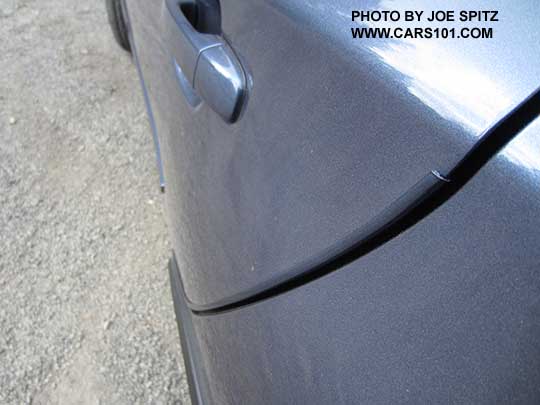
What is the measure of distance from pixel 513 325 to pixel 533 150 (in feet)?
0.57

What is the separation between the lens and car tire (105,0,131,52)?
2691 millimetres

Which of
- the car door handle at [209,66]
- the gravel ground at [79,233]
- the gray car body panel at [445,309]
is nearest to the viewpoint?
the gray car body panel at [445,309]

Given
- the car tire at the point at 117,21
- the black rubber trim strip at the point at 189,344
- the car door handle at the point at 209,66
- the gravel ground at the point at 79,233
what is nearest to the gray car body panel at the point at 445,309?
the car door handle at the point at 209,66

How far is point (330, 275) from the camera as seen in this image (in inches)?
26.7

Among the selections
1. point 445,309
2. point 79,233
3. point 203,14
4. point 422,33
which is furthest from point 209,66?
point 79,233

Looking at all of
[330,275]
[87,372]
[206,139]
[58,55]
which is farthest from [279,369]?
[58,55]

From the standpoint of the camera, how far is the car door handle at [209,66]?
2.90ft

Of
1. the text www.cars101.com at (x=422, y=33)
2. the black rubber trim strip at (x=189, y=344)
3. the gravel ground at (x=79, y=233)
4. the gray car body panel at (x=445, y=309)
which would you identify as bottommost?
the gravel ground at (x=79, y=233)

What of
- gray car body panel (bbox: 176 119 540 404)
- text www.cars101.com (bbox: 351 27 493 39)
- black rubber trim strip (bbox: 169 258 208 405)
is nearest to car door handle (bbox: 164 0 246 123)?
text www.cars101.com (bbox: 351 27 493 39)

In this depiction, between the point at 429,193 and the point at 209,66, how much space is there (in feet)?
1.68

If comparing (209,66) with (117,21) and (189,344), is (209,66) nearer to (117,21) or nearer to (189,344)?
(189,344)

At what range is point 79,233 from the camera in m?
2.11

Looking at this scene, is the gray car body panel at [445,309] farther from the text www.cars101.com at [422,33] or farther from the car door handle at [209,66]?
the car door handle at [209,66]

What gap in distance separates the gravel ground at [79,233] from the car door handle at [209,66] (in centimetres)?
107
